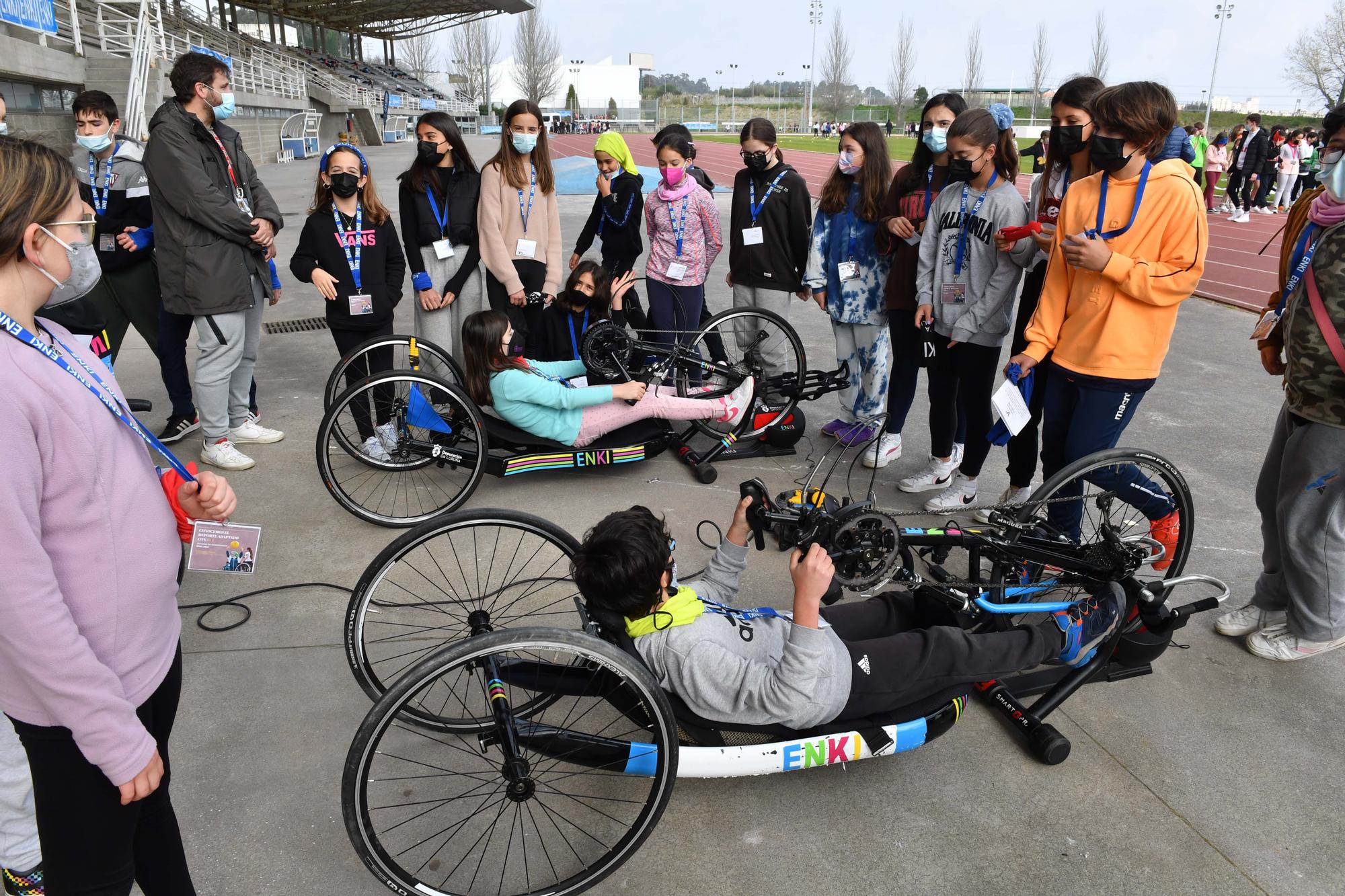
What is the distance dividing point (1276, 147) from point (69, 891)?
20512mm

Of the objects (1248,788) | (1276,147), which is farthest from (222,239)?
(1276,147)

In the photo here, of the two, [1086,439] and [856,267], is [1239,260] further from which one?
[1086,439]

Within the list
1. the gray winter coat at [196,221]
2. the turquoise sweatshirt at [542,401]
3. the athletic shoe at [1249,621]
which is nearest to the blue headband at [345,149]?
the gray winter coat at [196,221]

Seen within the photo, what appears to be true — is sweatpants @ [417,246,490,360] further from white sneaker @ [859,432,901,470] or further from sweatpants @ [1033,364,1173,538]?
sweatpants @ [1033,364,1173,538]

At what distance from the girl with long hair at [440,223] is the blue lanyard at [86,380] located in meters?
3.47

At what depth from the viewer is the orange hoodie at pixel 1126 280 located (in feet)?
9.97

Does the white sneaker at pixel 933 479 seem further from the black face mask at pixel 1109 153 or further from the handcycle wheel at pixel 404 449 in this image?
the handcycle wheel at pixel 404 449

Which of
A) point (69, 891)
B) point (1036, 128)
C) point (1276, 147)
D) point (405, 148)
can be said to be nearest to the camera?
point (69, 891)

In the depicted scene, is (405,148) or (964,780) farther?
(405,148)

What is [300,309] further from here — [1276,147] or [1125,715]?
[1276,147]

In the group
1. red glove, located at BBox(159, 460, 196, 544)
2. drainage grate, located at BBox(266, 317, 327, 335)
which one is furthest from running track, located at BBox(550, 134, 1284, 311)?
red glove, located at BBox(159, 460, 196, 544)

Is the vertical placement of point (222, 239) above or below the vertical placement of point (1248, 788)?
above

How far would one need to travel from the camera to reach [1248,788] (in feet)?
8.21

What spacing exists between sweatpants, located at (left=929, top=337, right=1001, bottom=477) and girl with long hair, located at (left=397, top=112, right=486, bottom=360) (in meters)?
2.75
